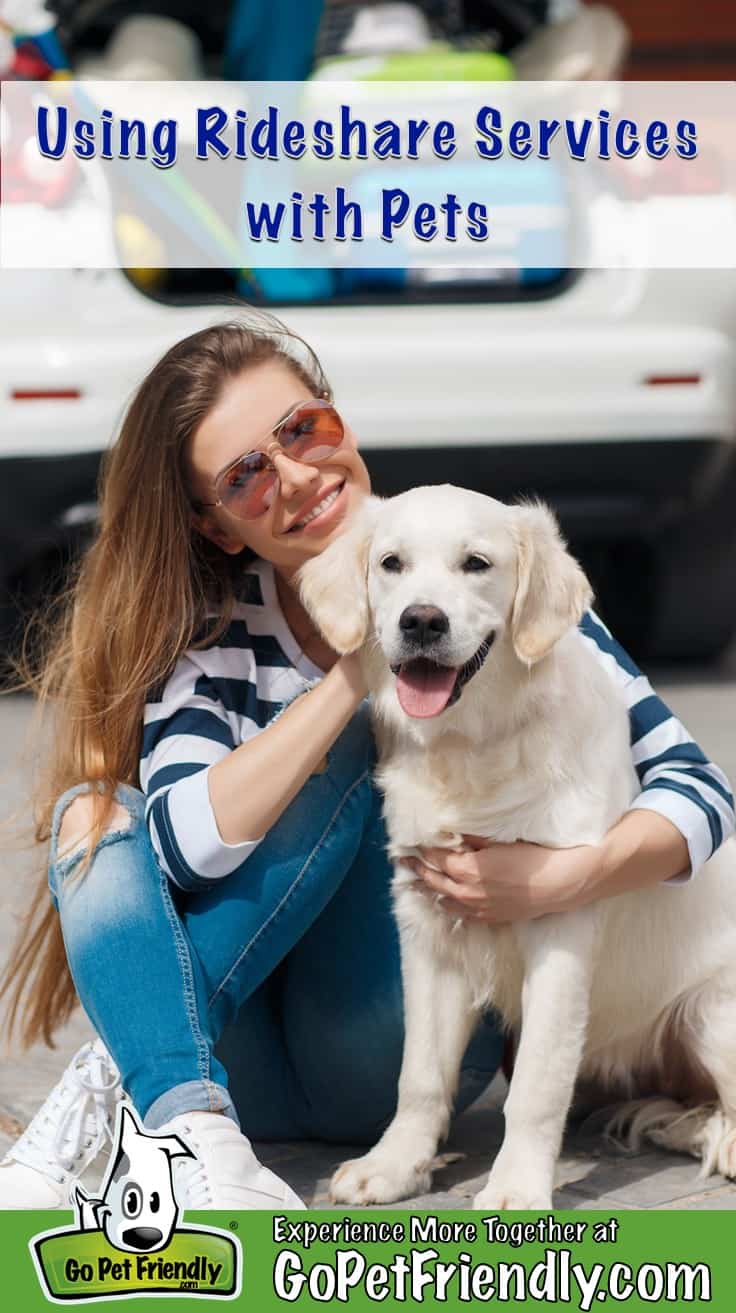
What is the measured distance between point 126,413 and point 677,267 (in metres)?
2.45

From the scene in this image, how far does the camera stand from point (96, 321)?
4625mm

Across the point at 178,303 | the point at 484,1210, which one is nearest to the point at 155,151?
the point at 178,303

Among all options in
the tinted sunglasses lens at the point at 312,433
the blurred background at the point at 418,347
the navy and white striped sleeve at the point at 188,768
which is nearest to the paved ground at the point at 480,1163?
the navy and white striped sleeve at the point at 188,768

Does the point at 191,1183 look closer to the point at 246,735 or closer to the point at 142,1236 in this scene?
the point at 142,1236

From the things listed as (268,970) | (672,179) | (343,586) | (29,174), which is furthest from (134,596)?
(672,179)

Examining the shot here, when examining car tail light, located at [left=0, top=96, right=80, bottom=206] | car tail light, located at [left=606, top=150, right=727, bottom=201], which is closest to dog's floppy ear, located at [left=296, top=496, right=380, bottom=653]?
car tail light, located at [left=0, top=96, right=80, bottom=206]

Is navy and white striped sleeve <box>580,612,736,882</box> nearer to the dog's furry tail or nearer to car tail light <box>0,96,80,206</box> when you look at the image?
the dog's furry tail

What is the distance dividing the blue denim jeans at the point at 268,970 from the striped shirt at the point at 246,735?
0.06 metres

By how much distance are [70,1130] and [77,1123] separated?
0.01 metres

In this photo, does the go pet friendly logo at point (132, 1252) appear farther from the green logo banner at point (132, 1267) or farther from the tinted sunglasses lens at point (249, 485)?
the tinted sunglasses lens at point (249, 485)

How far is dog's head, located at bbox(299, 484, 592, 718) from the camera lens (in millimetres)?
2326

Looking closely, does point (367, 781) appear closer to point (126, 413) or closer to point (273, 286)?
point (126, 413)

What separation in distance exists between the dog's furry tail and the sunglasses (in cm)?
104

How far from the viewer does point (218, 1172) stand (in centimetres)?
216
